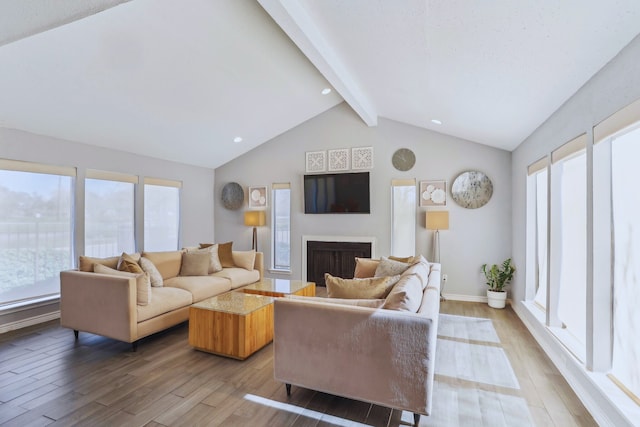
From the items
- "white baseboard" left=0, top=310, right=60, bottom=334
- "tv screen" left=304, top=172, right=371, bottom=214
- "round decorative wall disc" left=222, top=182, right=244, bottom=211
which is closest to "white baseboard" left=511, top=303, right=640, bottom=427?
"tv screen" left=304, top=172, right=371, bottom=214

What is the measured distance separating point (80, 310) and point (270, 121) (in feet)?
12.4

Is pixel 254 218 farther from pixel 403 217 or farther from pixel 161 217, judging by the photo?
pixel 403 217

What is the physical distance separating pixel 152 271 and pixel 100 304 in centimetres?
69

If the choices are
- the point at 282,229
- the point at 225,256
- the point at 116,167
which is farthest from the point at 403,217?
the point at 116,167

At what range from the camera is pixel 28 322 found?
3.76 metres

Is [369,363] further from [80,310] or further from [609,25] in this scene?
[80,310]

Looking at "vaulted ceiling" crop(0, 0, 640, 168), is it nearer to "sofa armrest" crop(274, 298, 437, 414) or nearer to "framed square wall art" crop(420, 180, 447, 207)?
"framed square wall art" crop(420, 180, 447, 207)

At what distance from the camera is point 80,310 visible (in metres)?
3.23

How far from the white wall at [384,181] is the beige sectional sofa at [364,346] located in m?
3.00

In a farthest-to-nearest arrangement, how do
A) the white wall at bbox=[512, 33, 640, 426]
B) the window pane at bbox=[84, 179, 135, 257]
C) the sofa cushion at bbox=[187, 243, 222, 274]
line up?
the sofa cushion at bbox=[187, 243, 222, 274], the window pane at bbox=[84, 179, 135, 257], the white wall at bbox=[512, 33, 640, 426]

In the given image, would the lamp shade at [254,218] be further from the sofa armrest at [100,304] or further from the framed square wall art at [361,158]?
the sofa armrest at [100,304]

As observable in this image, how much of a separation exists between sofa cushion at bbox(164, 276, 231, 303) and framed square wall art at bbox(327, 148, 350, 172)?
2714mm

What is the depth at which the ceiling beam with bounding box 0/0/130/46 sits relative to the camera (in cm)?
121

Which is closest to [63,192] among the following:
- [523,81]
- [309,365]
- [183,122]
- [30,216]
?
[30,216]
